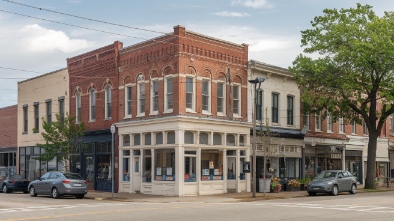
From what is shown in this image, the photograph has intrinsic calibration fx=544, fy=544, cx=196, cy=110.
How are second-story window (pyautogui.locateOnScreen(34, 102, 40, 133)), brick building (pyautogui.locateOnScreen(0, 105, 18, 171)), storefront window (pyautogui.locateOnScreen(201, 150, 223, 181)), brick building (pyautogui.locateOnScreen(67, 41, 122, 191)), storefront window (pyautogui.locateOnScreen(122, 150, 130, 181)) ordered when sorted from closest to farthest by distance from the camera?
storefront window (pyautogui.locateOnScreen(201, 150, 223, 181)), storefront window (pyautogui.locateOnScreen(122, 150, 130, 181)), brick building (pyautogui.locateOnScreen(67, 41, 122, 191)), second-story window (pyautogui.locateOnScreen(34, 102, 40, 133)), brick building (pyautogui.locateOnScreen(0, 105, 18, 171))

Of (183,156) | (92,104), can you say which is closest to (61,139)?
(92,104)

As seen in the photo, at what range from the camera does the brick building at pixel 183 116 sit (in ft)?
100

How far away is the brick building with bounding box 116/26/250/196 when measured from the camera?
3055 centimetres

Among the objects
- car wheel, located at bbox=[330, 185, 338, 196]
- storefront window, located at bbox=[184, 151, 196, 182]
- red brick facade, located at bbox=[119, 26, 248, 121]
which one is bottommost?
car wheel, located at bbox=[330, 185, 338, 196]

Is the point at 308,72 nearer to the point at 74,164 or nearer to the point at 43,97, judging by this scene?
the point at 74,164

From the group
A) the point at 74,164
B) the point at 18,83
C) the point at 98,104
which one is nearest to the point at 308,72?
the point at 98,104

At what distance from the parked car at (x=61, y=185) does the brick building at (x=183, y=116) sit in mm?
4168

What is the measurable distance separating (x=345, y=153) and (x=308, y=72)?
11.1m

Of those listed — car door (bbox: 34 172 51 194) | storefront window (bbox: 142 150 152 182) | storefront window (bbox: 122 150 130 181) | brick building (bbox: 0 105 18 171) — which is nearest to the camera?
car door (bbox: 34 172 51 194)

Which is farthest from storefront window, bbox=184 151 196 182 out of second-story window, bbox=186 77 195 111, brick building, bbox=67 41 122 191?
brick building, bbox=67 41 122 191

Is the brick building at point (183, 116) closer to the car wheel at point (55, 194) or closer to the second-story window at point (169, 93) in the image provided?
the second-story window at point (169, 93)

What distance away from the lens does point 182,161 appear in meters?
30.2

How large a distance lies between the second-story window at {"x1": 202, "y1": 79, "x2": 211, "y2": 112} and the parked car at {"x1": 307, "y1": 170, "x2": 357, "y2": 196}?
7639 mm

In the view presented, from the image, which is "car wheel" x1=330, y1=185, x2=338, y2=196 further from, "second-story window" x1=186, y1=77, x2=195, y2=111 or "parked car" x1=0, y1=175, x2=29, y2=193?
"parked car" x1=0, y1=175, x2=29, y2=193
